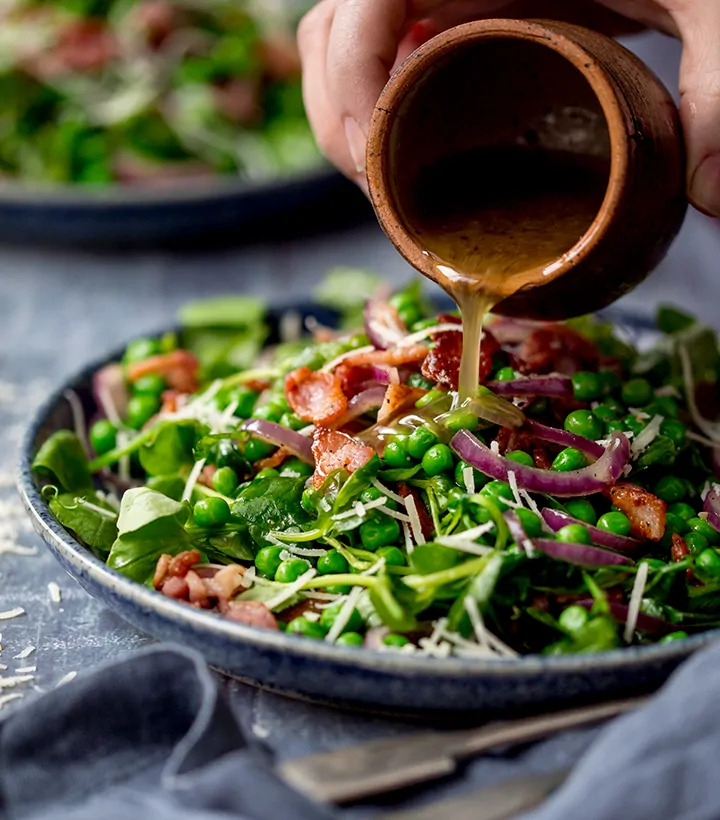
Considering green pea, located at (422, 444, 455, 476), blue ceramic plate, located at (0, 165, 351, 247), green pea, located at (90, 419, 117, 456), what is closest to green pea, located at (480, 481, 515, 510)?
green pea, located at (422, 444, 455, 476)

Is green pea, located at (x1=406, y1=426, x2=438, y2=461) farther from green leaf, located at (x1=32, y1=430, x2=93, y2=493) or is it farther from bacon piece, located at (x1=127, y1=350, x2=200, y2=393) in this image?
bacon piece, located at (x1=127, y1=350, x2=200, y2=393)

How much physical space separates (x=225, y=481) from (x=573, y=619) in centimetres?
107

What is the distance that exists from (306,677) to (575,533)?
72 centimetres

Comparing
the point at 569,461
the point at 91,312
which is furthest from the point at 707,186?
the point at 91,312

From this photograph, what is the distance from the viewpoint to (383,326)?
340cm

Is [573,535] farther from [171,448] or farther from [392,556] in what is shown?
[171,448]

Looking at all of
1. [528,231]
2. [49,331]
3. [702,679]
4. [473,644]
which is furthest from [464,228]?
[49,331]

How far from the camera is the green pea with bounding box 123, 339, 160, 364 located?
3.97m

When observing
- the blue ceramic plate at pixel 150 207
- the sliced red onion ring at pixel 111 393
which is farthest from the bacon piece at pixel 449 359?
the blue ceramic plate at pixel 150 207

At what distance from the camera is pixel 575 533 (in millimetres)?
2580

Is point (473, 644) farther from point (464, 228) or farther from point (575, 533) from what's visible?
point (464, 228)

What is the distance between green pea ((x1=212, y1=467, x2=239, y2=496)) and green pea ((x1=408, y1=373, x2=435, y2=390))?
57cm

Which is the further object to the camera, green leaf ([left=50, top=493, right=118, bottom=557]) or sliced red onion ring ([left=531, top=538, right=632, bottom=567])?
green leaf ([left=50, top=493, right=118, bottom=557])

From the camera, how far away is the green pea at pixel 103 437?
361cm
